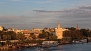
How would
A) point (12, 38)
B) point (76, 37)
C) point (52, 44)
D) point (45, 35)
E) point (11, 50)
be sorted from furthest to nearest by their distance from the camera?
point (76, 37) < point (45, 35) < point (12, 38) < point (52, 44) < point (11, 50)

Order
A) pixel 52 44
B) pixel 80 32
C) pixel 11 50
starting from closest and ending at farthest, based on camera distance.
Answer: pixel 11 50, pixel 52 44, pixel 80 32

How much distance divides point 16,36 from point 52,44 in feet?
26.5

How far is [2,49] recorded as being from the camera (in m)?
34.3

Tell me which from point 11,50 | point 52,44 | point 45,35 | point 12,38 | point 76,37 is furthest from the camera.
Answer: point 76,37

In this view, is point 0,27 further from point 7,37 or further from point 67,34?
point 7,37

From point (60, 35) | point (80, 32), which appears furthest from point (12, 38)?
point (80, 32)

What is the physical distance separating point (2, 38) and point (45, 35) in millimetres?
11846

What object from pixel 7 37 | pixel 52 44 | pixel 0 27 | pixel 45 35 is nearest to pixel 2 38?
pixel 7 37

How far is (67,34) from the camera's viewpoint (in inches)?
2527

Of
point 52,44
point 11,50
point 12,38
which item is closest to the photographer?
point 11,50

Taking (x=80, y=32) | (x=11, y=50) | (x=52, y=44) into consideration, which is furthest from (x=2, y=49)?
(x=80, y=32)

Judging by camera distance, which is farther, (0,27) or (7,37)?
(0,27)

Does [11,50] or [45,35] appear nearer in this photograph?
[11,50]

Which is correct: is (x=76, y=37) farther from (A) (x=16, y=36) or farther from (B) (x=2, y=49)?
(B) (x=2, y=49)
